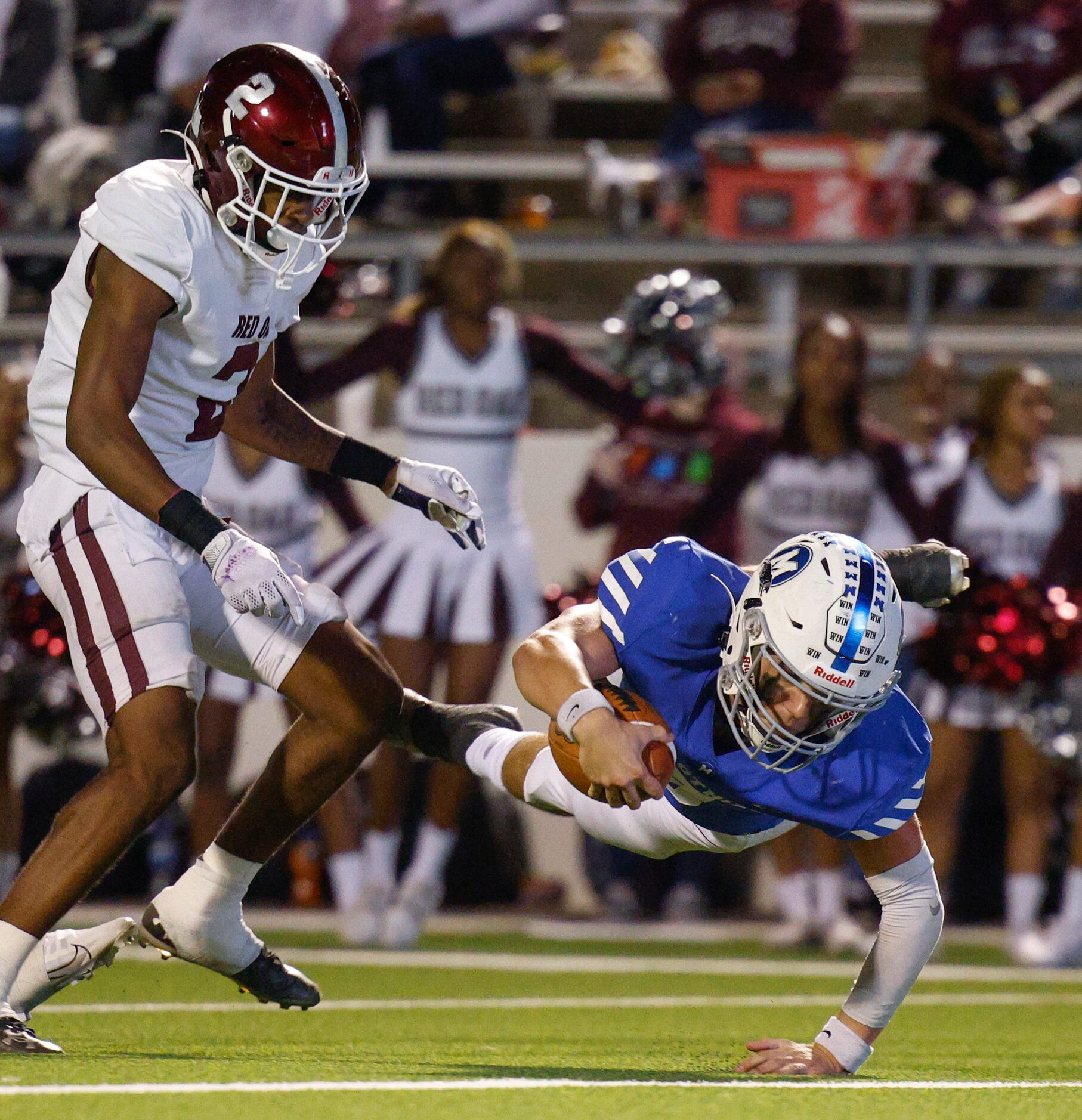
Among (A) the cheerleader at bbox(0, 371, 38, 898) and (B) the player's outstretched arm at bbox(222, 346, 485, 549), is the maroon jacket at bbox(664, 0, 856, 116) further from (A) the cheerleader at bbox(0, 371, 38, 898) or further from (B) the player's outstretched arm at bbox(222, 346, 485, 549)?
(B) the player's outstretched arm at bbox(222, 346, 485, 549)

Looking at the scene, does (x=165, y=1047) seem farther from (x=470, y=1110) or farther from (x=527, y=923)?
(x=527, y=923)

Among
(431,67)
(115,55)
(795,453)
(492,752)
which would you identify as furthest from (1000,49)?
(492,752)

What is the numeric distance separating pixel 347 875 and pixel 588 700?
3476mm

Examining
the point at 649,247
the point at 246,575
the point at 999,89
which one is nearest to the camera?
the point at 246,575

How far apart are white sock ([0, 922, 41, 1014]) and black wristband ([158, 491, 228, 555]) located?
2.49ft

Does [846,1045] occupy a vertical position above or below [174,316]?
below

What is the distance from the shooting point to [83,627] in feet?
13.0

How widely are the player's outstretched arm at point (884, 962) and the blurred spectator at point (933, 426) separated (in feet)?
11.7

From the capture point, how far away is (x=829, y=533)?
3.69 metres

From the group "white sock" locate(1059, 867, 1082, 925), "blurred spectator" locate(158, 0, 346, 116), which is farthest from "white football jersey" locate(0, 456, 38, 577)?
"white sock" locate(1059, 867, 1082, 925)

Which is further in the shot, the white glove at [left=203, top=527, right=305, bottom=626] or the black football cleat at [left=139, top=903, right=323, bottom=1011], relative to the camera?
the black football cleat at [left=139, top=903, right=323, bottom=1011]

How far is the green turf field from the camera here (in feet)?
10.8

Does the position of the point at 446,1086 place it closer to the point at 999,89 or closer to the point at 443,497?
the point at 443,497

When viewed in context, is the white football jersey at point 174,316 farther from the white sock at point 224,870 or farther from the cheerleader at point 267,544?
the cheerleader at point 267,544
